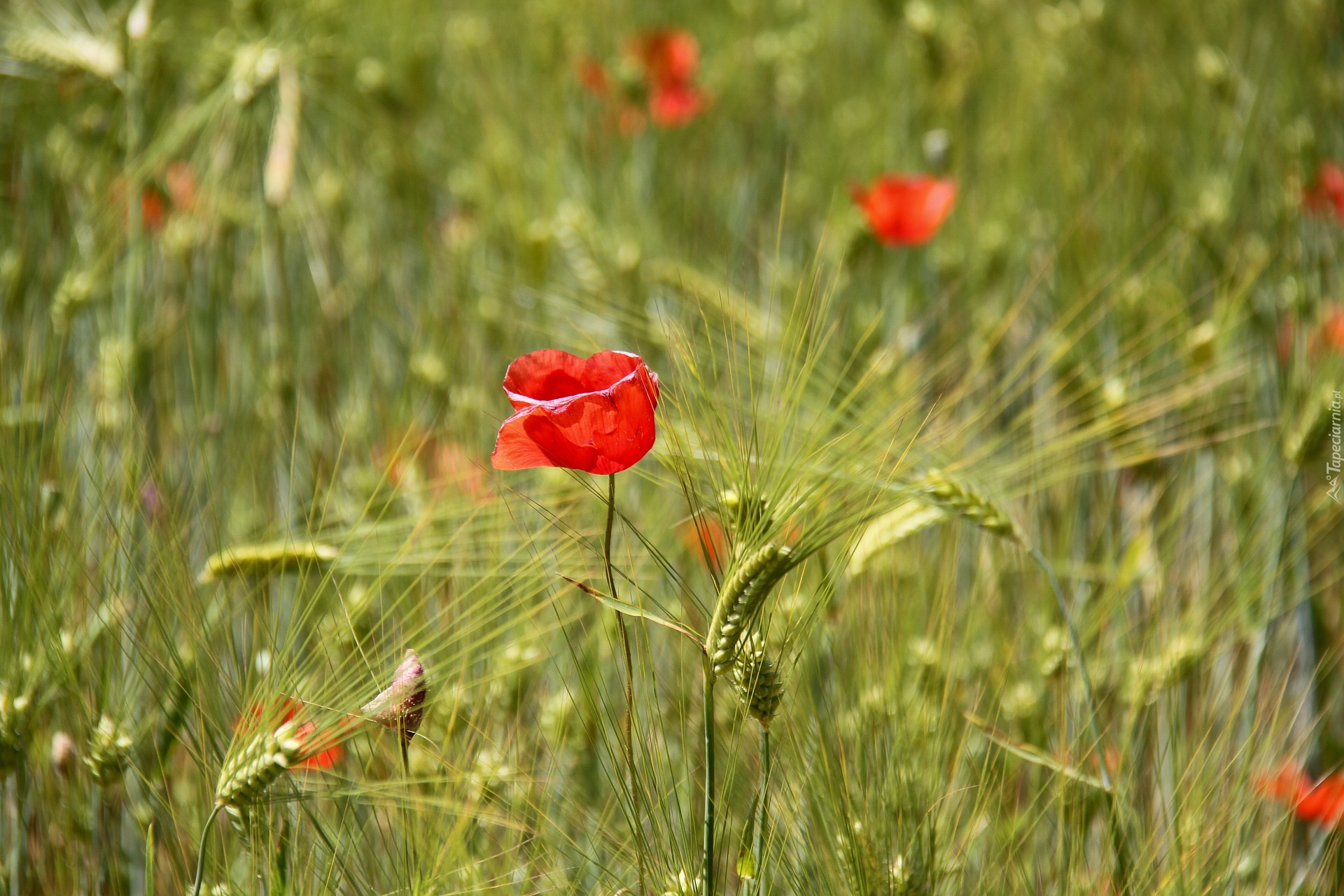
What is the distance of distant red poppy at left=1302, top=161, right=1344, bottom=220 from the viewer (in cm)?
122

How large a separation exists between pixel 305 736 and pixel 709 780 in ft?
0.73

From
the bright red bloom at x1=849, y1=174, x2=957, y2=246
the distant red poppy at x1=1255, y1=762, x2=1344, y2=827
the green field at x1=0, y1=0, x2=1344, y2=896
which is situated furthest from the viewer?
the bright red bloom at x1=849, y1=174, x2=957, y2=246

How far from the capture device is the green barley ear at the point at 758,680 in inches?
18.8

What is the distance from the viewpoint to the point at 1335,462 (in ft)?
3.24

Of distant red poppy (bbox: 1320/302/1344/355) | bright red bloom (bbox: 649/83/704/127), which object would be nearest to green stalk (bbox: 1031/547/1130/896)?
distant red poppy (bbox: 1320/302/1344/355)

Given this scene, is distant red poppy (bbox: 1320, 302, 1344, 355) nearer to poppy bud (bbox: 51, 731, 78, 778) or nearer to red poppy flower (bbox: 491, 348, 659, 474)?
red poppy flower (bbox: 491, 348, 659, 474)

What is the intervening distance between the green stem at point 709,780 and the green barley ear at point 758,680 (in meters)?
0.02

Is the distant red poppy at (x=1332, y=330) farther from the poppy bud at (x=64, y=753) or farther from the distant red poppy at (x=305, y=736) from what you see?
the poppy bud at (x=64, y=753)

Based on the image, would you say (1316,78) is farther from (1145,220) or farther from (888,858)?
(888,858)

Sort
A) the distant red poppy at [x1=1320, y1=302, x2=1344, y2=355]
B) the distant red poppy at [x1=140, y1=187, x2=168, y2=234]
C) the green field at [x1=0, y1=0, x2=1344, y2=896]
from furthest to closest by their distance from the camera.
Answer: the distant red poppy at [x1=140, y1=187, x2=168, y2=234]
the distant red poppy at [x1=1320, y1=302, x2=1344, y2=355]
the green field at [x1=0, y1=0, x2=1344, y2=896]

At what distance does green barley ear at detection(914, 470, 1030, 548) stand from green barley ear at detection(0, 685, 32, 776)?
0.58 m

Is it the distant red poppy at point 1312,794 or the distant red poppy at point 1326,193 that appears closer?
the distant red poppy at point 1312,794

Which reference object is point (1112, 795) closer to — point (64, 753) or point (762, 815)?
point (762, 815)

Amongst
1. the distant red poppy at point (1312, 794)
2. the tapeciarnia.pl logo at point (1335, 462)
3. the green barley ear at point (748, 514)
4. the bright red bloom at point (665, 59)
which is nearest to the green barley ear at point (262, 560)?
the green barley ear at point (748, 514)
